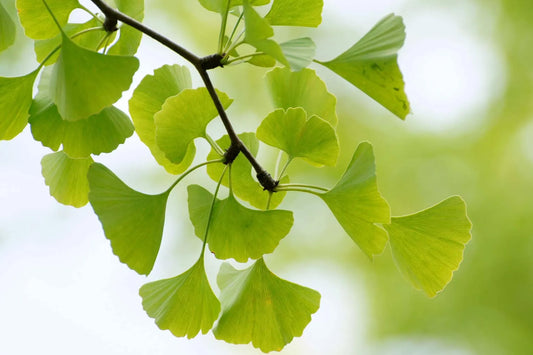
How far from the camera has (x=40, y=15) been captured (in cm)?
38

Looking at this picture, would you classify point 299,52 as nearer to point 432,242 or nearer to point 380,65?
point 380,65

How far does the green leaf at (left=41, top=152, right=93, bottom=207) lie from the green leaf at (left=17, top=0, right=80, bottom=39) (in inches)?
3.5

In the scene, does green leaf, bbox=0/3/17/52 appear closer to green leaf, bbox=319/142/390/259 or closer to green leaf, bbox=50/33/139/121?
green leaf, bbox=50/33/139/121

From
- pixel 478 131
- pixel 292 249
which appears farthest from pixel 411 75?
pixel 292 249

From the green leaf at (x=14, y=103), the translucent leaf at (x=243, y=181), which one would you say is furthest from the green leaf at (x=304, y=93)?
the green leaf at (x=14, y=103)

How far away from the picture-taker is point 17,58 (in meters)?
2.20

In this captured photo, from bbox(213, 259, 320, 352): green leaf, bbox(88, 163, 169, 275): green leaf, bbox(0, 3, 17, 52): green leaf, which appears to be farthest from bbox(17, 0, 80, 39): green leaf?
bbox(213, 259, 320, 352): green leaf

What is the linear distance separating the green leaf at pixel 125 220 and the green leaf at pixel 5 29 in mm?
109

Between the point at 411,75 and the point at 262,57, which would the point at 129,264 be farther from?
the point at 411,75

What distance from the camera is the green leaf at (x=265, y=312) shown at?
382 mm

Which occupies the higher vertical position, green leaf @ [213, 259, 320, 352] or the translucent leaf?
the translucent leaf

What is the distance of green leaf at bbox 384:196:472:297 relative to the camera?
37 cm

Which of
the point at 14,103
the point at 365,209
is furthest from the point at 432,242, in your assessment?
the point at 14,103

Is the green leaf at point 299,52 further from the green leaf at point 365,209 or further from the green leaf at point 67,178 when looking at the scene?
the green leaf at point 67,178
